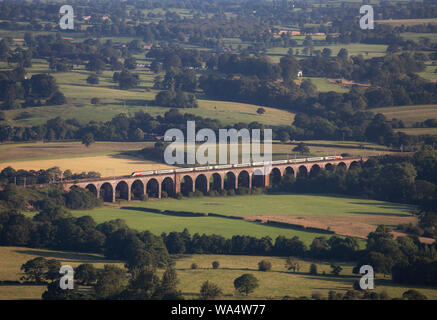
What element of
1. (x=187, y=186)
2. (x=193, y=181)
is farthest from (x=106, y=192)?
(x=193, y=181)

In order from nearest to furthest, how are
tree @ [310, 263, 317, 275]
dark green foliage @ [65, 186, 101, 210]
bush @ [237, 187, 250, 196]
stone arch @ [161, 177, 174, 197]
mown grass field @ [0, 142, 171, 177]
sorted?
1. tree @ [310, 263, 317, 275]
2. dark green foliage @ [65, 186, 101, 210]
3. stone arch @ [161, 177, 174, 197]
4. bush @ [237, 187, 250, 196]
5. mown grass field @ [0, 142, 171, 177]

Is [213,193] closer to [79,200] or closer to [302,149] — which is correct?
[79,200]

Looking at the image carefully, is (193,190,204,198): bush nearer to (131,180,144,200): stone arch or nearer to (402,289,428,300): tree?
(131,180,144,200): stone arch

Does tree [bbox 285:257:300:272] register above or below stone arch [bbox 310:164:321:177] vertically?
below

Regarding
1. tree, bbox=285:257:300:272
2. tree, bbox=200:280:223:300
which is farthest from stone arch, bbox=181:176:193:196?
tree, bbox=200:280:223:300

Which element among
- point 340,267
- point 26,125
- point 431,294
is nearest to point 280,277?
point 340,267

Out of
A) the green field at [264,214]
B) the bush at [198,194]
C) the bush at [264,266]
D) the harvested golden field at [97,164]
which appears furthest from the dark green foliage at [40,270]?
the harvested golden field at [97,164]

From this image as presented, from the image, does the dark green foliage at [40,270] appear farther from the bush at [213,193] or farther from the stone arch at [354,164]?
the stone arch at [354,164]
